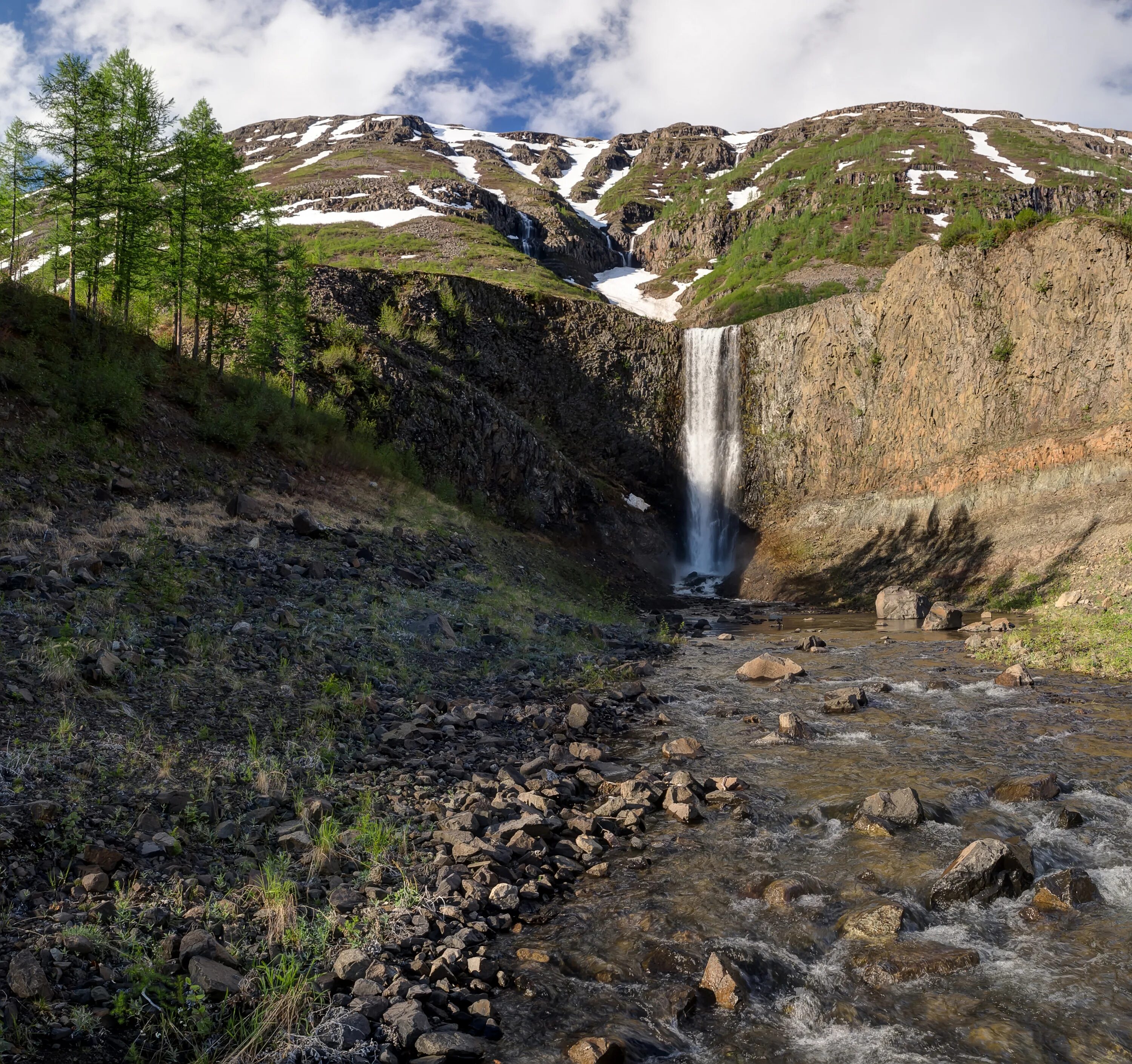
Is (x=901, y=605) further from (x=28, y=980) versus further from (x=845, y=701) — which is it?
(x=28, y=980)

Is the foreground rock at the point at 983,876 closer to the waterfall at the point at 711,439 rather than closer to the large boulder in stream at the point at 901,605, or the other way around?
the large boulder in stream at the point at 901,605

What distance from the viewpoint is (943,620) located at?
24.6m

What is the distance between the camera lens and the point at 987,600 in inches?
1094

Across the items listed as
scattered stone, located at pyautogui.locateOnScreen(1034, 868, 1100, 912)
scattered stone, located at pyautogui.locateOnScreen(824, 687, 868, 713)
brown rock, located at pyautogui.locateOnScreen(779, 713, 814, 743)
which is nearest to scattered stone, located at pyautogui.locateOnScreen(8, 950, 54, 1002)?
scattered stone, located at pyautogui.locateOnScreen(1034, 868, 1100, 912)

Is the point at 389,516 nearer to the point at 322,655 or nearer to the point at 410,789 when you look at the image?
the point at 322,655

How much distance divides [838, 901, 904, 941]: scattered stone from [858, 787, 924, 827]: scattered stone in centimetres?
214

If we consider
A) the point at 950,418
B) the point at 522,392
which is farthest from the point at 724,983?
the point at 522,392

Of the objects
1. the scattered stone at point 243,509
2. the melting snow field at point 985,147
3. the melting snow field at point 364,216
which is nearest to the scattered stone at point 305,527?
the scattered stone at point 243,509

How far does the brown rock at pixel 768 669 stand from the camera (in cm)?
1725

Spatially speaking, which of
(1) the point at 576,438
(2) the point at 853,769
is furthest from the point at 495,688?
(1) the point at 576,438

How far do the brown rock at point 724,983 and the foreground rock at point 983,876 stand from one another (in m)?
2.50

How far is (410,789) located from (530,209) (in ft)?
456

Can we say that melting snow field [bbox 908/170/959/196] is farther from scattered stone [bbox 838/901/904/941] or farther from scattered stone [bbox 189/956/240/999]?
scattered stone [bbox 189/956/240/999]

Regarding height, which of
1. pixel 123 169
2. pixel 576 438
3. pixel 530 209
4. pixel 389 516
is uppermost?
Result: pixel 530 209
